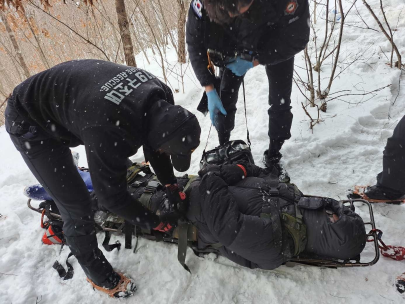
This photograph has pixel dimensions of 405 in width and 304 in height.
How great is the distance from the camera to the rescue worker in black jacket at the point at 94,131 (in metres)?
1.28

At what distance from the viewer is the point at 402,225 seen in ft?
6.47

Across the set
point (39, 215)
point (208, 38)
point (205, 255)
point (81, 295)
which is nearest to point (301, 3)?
point (208, 38)

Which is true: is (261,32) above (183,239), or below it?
above

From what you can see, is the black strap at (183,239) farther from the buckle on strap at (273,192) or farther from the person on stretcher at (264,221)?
the buckle on strap at (273,192)

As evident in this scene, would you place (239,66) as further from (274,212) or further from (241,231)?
(241,231)

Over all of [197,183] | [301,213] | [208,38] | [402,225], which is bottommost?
[402,225]

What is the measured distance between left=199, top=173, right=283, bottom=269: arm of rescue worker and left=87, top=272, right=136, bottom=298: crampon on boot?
32.1 inches

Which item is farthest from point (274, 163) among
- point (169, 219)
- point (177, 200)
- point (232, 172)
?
point (169, 219)

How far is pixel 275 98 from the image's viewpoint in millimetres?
2443

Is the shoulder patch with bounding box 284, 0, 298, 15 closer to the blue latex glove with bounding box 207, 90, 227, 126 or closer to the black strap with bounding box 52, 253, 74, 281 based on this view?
the blue latex glove with bounding box 207, 90, 227, 126

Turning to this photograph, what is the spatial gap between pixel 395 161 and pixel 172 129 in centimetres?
177

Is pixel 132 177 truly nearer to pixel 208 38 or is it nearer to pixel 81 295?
pixel 81 295

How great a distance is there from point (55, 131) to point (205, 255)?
1.47 meters

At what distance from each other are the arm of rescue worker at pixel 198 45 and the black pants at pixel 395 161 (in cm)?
155
